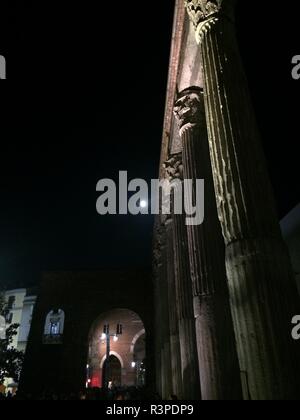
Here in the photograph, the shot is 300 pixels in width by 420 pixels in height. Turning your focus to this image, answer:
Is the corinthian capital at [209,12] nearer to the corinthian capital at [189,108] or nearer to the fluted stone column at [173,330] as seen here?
the corinthian capital at [189,108]

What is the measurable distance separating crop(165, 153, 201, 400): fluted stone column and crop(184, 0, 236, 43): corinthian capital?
3999 mm

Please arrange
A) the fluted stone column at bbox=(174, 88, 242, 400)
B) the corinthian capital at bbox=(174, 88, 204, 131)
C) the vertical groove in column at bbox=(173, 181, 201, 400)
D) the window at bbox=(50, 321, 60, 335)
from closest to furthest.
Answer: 1. the fluted stone column at bbox=(174, 88, 242, 400)
2. the vertical groove in column at bbox=(173, 181, 201, 400)
3. the corinthian capital at bbox=(174, 88, 204, 131)
4. the window at bbox=(50, 321, 60, 335)

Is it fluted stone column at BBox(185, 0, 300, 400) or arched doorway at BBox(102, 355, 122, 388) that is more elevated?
arched doorway at BBox(102, 355, 122, 388)

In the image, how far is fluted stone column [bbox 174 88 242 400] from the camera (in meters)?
4.63

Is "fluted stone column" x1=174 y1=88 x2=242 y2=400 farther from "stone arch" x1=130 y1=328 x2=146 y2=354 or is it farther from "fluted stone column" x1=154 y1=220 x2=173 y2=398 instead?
"stone arch" x1=130 y1=328 x2=146 y2=354

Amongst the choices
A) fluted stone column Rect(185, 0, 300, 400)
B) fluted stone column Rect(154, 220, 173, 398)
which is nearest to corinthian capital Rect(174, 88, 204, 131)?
fluted stone column Rect(185, 0, 300, 400)

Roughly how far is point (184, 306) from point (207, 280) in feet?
5.26

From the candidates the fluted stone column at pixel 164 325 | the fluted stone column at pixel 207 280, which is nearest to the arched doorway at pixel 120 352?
the fluted stone column at pixel 164 325

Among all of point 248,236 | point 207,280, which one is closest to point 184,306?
point 207,280

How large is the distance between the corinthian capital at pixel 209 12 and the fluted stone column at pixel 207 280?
2011 millimetres
